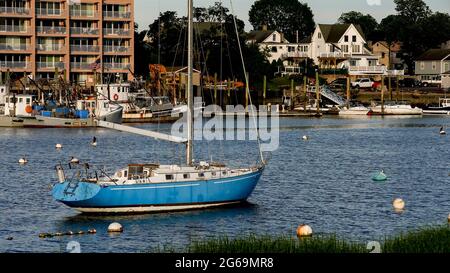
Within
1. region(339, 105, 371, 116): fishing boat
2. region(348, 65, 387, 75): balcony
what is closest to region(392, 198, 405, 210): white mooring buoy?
region(339, 105, 371, 116): fishing boat

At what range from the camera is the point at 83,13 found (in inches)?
6275

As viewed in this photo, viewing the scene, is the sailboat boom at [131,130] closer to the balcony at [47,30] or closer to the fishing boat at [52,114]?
the fishing boat at [52,114]

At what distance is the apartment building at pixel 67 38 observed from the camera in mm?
155375

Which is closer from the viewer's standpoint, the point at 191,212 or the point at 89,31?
the point at 191,212

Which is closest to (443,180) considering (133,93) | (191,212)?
(191,212)

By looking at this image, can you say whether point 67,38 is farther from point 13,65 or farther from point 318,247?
point 318,247

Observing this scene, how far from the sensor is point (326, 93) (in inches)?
6964

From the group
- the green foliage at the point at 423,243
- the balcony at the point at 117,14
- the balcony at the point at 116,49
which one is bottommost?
the green foliage at the point at 423,243

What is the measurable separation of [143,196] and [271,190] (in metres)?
14.3

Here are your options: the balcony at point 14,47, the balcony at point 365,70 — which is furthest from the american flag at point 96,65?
the balcony at point 365,70

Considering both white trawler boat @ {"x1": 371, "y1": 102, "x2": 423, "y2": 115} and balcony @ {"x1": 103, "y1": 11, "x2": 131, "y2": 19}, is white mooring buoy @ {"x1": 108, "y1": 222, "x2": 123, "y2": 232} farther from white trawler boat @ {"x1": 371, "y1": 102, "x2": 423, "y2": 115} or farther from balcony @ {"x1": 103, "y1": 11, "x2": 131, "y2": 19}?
white trawler boat @ {"x1": 371, "y1": 102, "x2": 423, "y2": 115}
